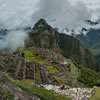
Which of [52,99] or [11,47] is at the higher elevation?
[11,47]

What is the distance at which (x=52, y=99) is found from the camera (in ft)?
64.6

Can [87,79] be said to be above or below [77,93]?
below

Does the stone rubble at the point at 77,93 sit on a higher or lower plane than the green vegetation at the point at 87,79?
higher

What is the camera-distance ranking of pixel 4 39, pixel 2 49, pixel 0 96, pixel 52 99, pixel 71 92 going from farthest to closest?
pixel 4 39, pixel 2 49, pixel 71 92, pixel 52 99, pixel 0 96

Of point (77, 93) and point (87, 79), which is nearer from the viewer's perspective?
point (77, 93)

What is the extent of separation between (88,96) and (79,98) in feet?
5.70

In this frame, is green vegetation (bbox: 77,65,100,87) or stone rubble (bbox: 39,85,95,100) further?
green vegetation (bbox: 77,65,100,87)

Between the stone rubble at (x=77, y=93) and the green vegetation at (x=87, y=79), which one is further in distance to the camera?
the green vegetation at (x=87, y=79)

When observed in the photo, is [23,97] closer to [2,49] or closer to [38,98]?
[38,98]

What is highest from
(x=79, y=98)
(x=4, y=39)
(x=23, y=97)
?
(x=4, y=39)

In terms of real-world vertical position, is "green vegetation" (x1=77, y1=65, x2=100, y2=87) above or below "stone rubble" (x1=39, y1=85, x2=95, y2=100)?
below

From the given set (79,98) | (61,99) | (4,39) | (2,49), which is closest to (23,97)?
(61,99)

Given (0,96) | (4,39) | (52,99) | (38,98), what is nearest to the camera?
(0,96)

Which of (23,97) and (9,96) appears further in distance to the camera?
(23,97)
